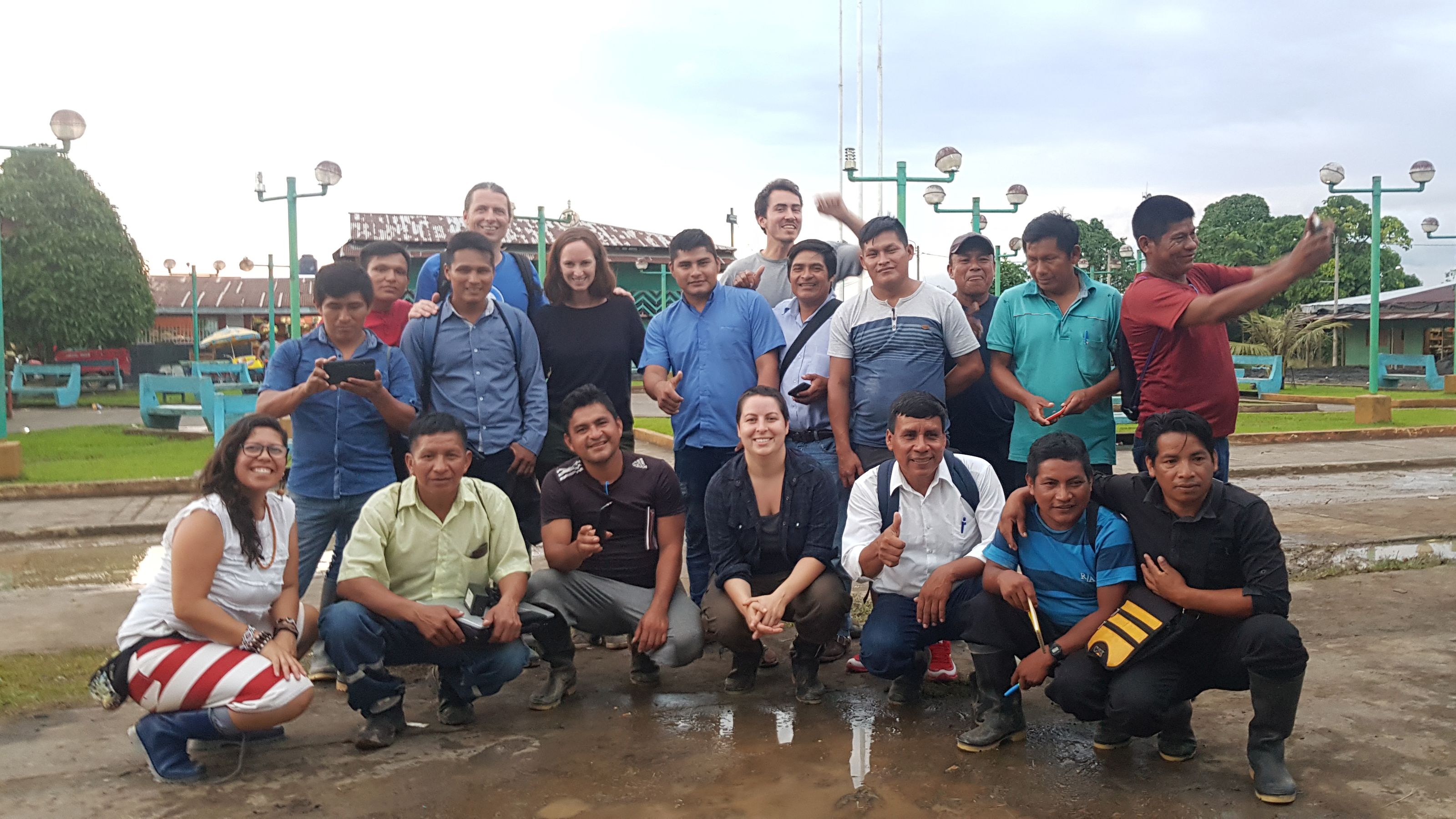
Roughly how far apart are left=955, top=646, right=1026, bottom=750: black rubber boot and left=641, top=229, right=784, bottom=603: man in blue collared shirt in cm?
159

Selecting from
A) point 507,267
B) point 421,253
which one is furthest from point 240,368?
point 507,267

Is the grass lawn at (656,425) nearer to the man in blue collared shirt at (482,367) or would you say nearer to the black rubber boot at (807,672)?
the man in blue collared shirt at (482,367)

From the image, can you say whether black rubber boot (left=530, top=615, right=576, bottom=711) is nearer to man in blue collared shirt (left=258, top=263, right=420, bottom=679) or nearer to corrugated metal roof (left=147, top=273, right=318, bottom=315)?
man in blue collared shirt (left=258, top=263, right=420, bottom=679)

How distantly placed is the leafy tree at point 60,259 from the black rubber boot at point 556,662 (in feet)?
90.9

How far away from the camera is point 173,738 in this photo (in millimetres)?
3484

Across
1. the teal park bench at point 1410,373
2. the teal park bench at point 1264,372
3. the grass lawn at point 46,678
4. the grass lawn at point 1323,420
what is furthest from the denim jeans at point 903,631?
the teal park bench at point 1410,373

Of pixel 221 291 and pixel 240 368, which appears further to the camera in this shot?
pixel 221 291

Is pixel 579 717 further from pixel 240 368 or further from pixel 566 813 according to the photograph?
pixel 240 368

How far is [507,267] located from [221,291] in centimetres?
5252

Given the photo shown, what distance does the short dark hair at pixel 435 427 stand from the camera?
4.08 metres

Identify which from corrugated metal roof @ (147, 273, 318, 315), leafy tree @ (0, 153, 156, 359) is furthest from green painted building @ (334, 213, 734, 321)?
corrugated metal roof @ (147, 273, 318, 315)

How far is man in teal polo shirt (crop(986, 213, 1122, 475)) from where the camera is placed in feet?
14.8

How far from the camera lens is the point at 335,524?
4660 mm

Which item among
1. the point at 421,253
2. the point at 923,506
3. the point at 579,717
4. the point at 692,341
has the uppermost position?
the point at 421,253
